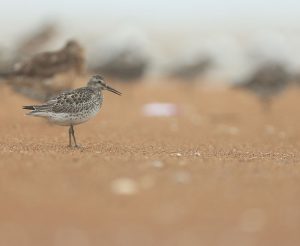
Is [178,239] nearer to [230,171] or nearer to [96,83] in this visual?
[230,171]

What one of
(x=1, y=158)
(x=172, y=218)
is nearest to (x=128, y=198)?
(x=172, y=218)

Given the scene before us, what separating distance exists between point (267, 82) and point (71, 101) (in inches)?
362

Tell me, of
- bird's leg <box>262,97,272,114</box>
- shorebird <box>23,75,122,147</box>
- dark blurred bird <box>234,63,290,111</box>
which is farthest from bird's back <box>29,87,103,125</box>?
bird's leg <box>262,97,272,114</box>

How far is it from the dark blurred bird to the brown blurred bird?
6468 millimetres

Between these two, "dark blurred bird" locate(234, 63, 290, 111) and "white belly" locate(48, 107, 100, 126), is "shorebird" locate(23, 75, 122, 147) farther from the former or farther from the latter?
"dark blurred bird" locate(234, 63, 290, 111)

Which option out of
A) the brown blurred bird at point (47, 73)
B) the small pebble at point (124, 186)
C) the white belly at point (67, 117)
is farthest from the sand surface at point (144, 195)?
the brown blurred bird at point (47, 73)

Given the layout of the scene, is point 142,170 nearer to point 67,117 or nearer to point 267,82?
point 67,117

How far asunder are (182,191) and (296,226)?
0.97m

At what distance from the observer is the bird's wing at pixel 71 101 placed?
25.1ft

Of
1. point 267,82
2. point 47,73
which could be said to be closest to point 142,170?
point 47,73

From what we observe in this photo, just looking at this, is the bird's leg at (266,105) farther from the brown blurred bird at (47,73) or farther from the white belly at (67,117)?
the white belly at (67,117)

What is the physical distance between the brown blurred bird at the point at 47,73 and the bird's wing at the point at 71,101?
2867 millimetres

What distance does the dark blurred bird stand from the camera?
15992mm

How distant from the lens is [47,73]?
34.9 ft
